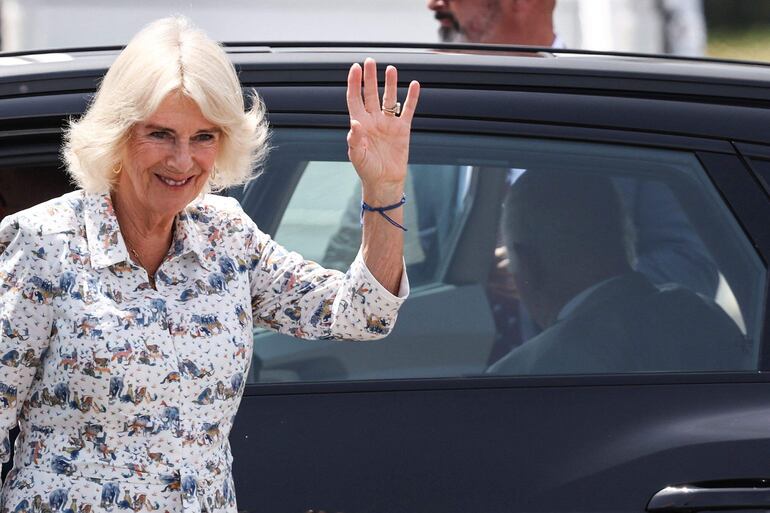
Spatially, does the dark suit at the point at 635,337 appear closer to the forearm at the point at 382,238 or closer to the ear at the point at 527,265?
the ear at the point at 527,265

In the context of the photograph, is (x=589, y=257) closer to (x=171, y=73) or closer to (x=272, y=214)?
(x=272, y=214)

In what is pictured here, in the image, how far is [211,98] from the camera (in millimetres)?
1918

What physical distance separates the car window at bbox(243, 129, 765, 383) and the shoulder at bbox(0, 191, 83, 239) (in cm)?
50

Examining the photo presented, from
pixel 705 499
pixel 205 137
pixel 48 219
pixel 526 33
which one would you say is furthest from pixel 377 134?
pixel 526 33

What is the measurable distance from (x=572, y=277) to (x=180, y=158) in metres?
0.84

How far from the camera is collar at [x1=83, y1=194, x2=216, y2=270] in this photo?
1904mm

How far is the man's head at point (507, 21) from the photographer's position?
4.56 m

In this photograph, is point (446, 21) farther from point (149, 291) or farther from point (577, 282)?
point (149, 291)

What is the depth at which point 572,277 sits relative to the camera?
2.42 m

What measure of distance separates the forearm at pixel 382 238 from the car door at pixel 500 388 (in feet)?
1.05

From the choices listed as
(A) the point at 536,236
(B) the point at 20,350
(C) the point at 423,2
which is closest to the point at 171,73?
(B) the point at 20,350

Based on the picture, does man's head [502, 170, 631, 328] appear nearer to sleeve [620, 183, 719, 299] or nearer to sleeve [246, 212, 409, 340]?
sleeve [620, 183, 719, 299]

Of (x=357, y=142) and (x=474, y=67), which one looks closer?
(x=357, y=142)

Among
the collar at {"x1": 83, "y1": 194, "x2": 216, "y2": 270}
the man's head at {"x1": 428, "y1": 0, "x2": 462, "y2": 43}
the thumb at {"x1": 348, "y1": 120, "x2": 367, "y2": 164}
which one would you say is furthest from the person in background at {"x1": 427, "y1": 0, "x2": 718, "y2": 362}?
the man's head at {"x1": 428, "y1": 0, "x2": 462, "y2": 43}
